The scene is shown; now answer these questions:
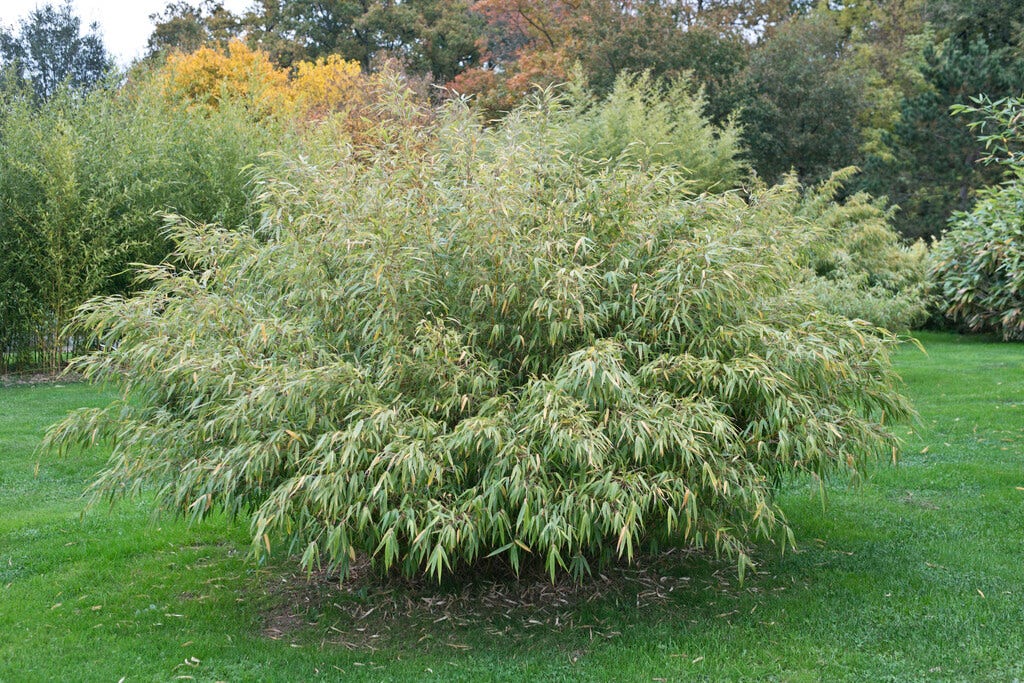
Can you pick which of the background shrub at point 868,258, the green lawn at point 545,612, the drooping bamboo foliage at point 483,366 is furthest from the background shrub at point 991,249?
the drooping bamboo foliage at point 483,366

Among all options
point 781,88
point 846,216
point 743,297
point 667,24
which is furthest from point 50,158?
point 781,88

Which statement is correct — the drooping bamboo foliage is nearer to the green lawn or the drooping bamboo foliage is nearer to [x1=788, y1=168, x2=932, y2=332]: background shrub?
the green lawn

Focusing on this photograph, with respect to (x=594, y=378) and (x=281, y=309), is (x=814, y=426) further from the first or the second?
(x=281, y=309)

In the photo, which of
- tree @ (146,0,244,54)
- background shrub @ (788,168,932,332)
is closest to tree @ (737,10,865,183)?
background shrub @ (788,168,932,332)

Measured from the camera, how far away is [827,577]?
12.4 ft

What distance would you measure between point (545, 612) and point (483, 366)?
1.01 metres

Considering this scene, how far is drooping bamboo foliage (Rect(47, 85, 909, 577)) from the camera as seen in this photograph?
2850mm

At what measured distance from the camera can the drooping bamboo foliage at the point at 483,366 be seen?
2850 mm

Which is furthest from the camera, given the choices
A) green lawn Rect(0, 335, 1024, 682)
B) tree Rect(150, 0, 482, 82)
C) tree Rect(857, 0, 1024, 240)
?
tree Rect(150, 0, 482, 82)

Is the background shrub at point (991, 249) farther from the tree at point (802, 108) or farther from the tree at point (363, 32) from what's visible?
the tree at point (363, 32)

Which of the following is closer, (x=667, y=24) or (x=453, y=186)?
(x=453, y=186)

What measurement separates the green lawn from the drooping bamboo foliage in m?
0.27

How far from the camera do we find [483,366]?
3223mm

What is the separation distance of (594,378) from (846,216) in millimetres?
10495
